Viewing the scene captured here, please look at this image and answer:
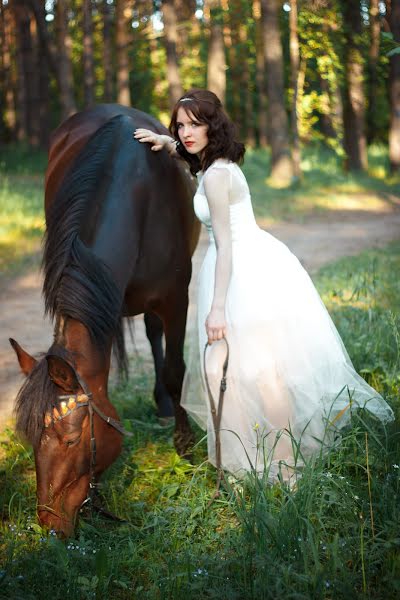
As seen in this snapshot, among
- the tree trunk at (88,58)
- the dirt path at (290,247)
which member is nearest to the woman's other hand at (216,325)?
the dirt path at (290,247)

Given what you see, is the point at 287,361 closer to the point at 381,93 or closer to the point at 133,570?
the point at 133,570

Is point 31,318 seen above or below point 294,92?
below

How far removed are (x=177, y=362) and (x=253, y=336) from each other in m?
0.83

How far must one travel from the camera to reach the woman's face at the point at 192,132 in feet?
10.3

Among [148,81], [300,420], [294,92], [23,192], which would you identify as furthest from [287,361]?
[148,81]

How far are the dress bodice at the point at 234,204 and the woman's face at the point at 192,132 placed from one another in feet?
0.42

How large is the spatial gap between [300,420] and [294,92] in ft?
40.9

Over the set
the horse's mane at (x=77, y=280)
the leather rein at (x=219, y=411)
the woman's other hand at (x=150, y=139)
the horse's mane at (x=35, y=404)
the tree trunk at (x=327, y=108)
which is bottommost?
the leather rein at (x=219, y=411)

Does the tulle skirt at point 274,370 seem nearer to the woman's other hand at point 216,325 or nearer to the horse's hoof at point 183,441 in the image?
the woman's other hand at point 216,325

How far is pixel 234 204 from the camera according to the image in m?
3.21

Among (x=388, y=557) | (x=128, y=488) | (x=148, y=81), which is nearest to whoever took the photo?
(x=388, y=557)

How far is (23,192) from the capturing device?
13008 millimetres

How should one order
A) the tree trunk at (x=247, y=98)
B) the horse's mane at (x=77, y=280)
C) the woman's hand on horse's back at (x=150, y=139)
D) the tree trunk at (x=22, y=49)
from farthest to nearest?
the tree trunk at (x=247, y=98)
the tree trunk at (x=22, y=49)
the woman's hand on horse's back at (x=150, y=139)
the horse's mane at (x=77, y=280)

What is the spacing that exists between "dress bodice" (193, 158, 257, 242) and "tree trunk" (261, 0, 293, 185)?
1100cm
